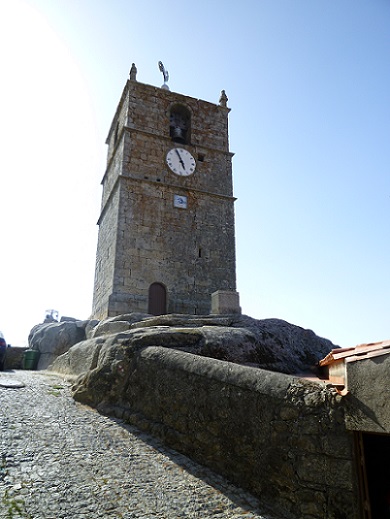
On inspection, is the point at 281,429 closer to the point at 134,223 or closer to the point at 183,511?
the point at 183,511

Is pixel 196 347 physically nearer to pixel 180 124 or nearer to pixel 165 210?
pixel 165 210

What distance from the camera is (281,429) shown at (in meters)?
3.54

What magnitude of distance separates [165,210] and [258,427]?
12210 mm

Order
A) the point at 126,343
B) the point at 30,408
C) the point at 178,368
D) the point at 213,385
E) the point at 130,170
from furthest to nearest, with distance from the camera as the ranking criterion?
1. the point at 130,170
2. the point at 126,343
3. the point at 30,408
4. the point at 178,368
5. the point at 213,385

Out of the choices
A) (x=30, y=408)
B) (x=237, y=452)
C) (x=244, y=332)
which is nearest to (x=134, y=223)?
(x=244, y=332)

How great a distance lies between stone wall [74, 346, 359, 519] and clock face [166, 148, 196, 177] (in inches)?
477

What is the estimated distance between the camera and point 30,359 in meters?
12.7

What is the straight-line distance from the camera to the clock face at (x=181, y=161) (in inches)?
631

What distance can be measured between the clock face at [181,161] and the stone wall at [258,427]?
12.1 m

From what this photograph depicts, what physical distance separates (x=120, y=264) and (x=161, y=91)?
8.56 m

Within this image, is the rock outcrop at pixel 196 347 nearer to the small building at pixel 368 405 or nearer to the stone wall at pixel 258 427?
the stone wall at pixel 258 427

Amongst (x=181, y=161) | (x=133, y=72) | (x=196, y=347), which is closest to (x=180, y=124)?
(x=181, y=161)

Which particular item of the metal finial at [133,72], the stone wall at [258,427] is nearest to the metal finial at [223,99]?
the metal finial at [133,72]

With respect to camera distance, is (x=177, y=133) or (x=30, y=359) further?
(x=177, y=133)
